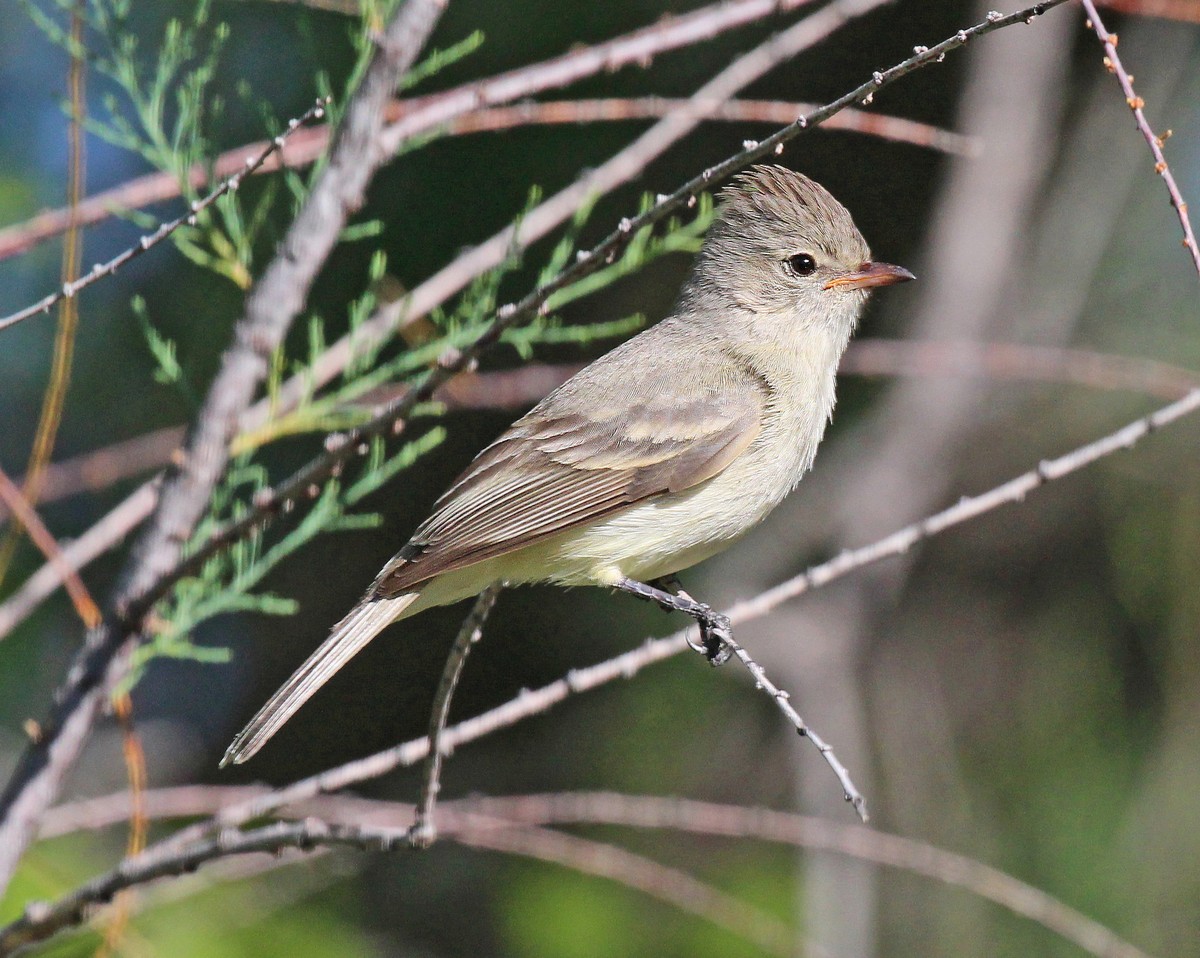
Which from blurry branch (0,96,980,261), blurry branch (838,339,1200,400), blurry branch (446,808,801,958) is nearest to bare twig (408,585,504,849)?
blurry branch (446,808,801,958)

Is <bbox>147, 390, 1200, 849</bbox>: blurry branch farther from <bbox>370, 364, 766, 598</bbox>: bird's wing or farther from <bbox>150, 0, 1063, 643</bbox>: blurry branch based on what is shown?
<bbox>370, 364, 766, 598</bbox>: bird's wing

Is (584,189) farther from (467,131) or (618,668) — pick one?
(618,668)

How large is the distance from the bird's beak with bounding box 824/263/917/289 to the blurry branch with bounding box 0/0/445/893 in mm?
1261

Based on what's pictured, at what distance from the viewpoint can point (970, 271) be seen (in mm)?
5246

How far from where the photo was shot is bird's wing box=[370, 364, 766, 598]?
3.02m

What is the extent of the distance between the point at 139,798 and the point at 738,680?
3.11 m

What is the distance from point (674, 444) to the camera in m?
3.16

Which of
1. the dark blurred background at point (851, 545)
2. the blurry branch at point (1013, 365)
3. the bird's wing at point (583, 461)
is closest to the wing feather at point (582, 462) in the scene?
the bird's wing at point (583, 461)

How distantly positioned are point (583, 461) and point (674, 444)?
24 cm

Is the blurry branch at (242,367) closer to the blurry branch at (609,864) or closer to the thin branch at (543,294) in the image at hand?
the thin branch at (543,294)

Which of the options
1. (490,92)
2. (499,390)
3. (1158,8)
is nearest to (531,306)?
(490,92)

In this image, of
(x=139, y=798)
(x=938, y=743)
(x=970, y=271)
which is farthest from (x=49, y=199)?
(x=938, y=743)

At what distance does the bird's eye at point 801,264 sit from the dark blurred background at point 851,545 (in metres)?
1.56

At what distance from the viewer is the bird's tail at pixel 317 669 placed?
8.73 ft
